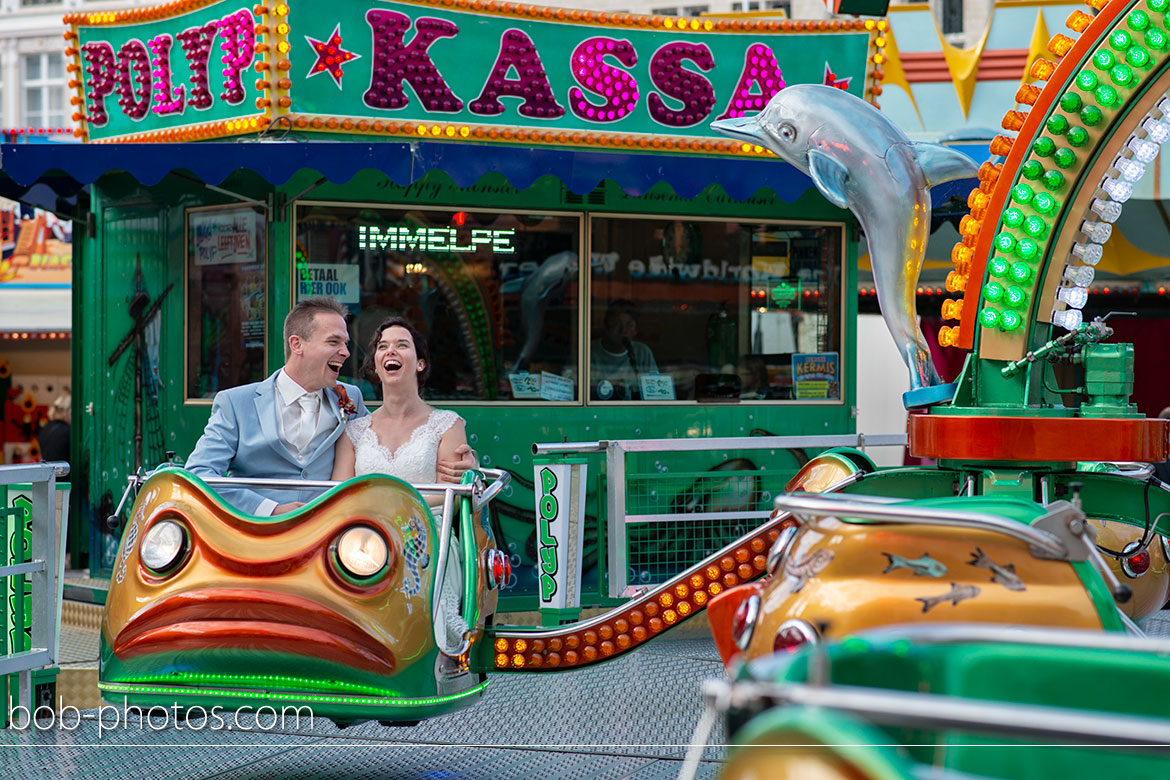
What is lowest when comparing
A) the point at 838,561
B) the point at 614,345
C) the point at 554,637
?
the point at 554,637

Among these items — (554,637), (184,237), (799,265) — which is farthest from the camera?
(799,265)

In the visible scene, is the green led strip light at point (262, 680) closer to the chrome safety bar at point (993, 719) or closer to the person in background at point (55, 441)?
the chrome safety bar at point (993, 719)

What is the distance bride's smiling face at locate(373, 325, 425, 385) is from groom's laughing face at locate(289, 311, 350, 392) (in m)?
0.16

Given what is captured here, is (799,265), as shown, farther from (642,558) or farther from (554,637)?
(554,637)

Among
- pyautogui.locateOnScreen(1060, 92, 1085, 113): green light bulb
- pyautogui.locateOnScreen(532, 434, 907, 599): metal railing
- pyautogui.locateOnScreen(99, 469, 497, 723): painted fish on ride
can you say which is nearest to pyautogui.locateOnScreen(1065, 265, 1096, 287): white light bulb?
pyautogui.locateOnScreen(1060, 92, 1085, 113): green light bulb

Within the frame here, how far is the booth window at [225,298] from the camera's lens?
8.15 metres

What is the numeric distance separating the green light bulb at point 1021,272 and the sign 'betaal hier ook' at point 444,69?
4.09m

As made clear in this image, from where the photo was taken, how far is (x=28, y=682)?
5277 mm

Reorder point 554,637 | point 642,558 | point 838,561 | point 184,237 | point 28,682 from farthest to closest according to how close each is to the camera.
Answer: point 184,237
point 642,558
point 28,682
point 554,637
point 838,561

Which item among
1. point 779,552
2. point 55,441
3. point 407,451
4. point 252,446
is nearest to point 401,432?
point 407,451

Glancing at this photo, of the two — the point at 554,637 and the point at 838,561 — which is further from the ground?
the point at 838,561

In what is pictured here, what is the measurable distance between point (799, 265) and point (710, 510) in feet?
6.26

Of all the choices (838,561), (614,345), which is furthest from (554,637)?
(614,345)

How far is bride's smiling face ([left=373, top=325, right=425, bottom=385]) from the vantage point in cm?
508
